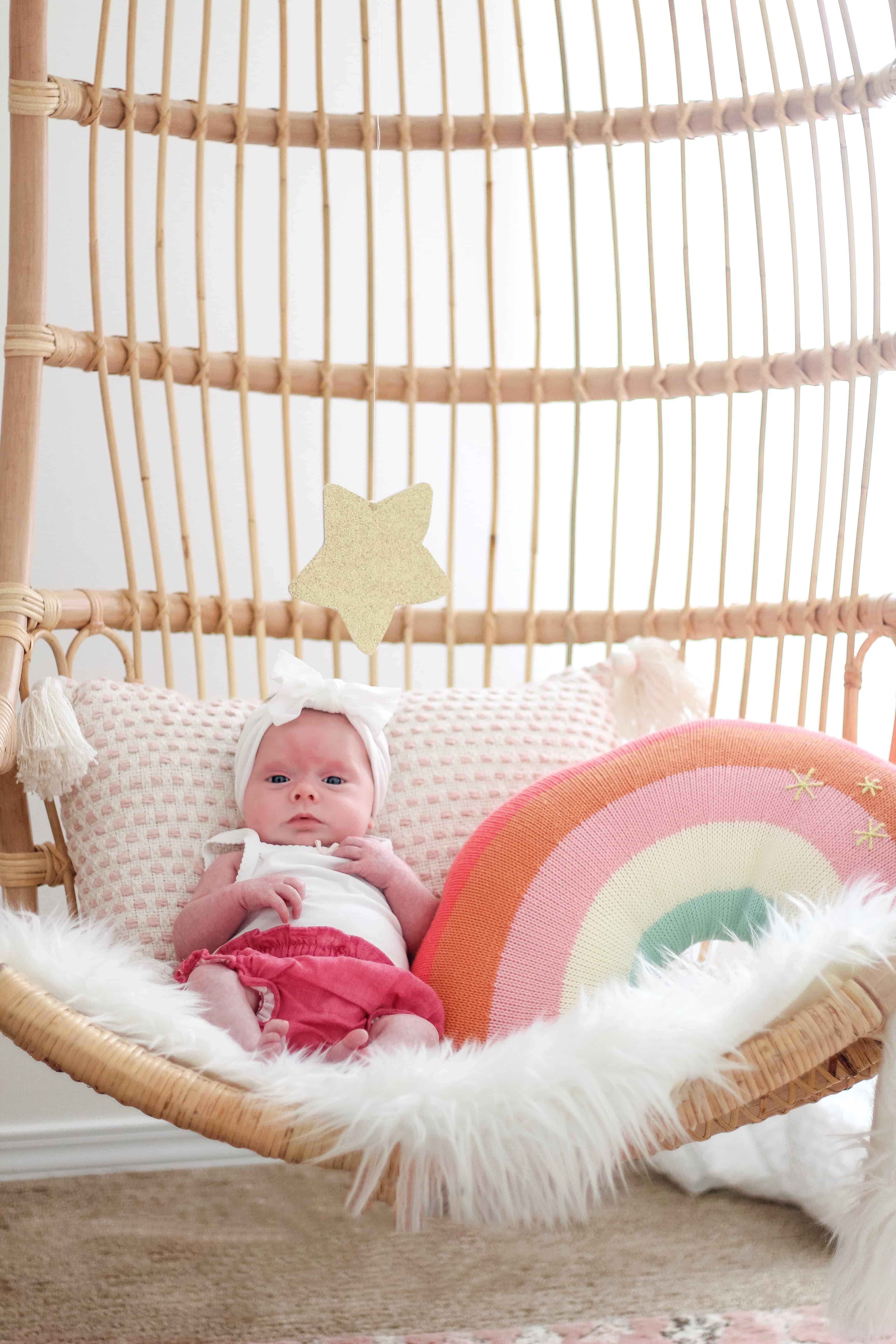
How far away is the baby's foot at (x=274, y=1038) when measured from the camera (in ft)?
2.47

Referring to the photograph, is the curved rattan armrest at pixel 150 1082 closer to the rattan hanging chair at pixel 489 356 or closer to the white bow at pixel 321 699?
the rattan hanging chair at pixel 489 356

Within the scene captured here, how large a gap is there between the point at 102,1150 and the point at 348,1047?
0.91 m

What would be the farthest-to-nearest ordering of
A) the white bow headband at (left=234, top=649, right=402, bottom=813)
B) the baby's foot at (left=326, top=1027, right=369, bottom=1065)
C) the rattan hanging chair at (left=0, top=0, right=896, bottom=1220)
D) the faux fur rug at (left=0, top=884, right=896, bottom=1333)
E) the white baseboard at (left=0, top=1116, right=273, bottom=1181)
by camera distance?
the white baseboard at (left=0, top=1116, right=273, bottom=1181), the rattan hanging chair at (left=0, top=0, right=896, bottom=1220), the white bow headband at (left=234, top=649, right=402, bottom=813), the baby's foot at (left=326, top=1027, right=369, bottom=1065), the faux fur rug at (left=0, top=884, right=896, bottom=1333)

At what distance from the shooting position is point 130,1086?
2.14 feet

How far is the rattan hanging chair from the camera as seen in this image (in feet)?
3.65

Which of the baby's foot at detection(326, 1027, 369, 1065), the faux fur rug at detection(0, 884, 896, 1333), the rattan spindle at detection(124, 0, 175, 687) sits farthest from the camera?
the rattan spindle at detection(124, 0, 175, 687)

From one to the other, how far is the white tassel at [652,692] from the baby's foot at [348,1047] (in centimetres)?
47

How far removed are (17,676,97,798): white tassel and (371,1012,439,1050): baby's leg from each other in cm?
33

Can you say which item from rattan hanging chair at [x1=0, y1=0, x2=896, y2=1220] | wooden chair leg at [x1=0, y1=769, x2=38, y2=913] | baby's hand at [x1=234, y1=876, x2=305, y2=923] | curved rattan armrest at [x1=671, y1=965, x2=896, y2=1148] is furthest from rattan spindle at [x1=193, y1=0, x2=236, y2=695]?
curved rattan armrest at [x1=671, y1=965, x2=896, y2=1148]

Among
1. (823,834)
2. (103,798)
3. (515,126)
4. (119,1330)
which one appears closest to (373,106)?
(515,126)

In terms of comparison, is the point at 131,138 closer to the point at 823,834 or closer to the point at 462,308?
the point at 462,308

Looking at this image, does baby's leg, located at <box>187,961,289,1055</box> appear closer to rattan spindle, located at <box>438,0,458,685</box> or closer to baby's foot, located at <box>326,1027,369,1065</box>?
baby's foot, located at <box>326,1027,369,1065</box>

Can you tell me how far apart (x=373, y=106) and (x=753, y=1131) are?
139 centimetres

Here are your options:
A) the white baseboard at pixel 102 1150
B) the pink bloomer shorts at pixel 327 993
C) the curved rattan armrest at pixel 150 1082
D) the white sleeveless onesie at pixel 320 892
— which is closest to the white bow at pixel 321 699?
the white sleeveless onesie at pixel 320 892
